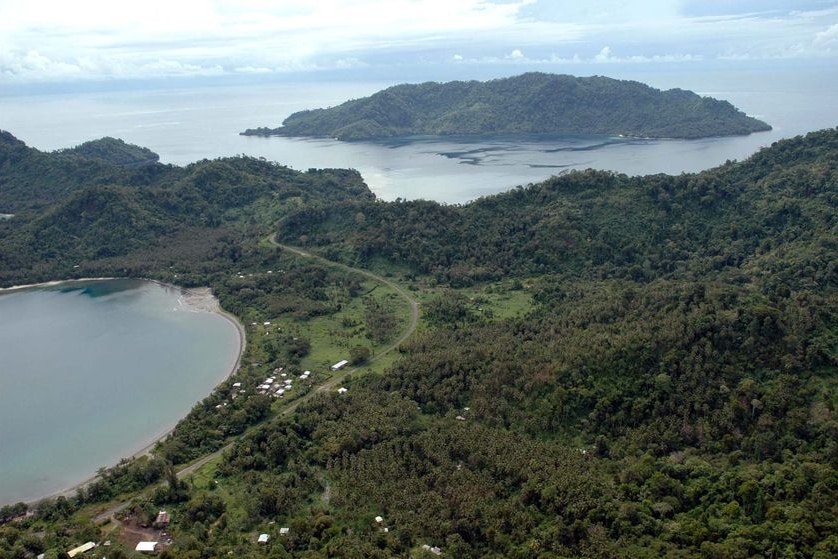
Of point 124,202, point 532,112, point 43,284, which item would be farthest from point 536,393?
point 532,112

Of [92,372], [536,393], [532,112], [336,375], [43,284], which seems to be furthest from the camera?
[532,112]

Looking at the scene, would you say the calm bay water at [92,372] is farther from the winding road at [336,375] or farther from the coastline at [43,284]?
the winding road at [336,375]

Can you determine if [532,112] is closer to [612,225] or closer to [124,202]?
[612,225]

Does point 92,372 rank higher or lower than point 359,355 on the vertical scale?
lower

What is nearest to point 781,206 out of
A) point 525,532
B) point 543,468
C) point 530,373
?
point 530,373

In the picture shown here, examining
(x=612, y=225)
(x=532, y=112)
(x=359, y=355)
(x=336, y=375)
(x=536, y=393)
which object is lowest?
(x=336, y=375)

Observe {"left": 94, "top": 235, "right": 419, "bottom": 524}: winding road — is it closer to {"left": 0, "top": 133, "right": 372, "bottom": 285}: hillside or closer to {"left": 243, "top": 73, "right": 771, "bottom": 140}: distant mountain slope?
{"left": 0, "top": 133, "right": 372, "bottom": 285}: hillside

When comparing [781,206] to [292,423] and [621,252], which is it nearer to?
[621,252]
